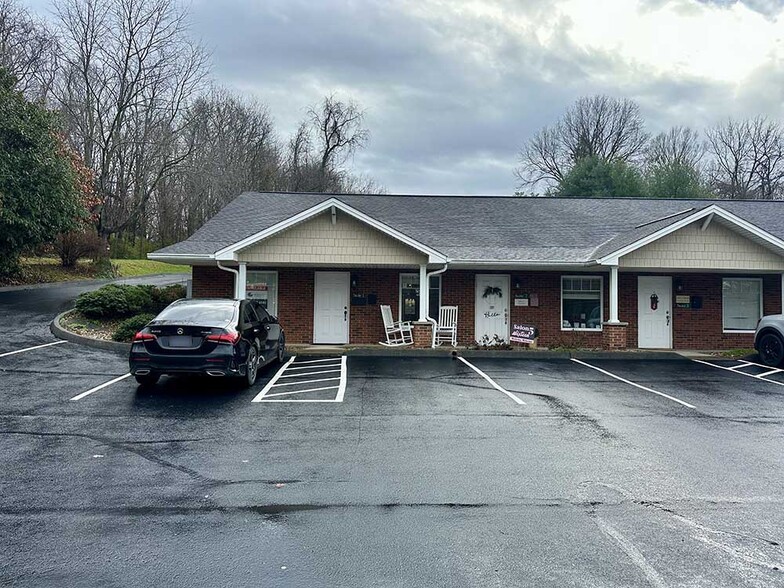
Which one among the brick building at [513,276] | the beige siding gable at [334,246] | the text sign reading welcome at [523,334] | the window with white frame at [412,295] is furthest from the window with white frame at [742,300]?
the beige siding gable at [334,246]

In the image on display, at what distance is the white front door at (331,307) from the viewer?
15.9 meters

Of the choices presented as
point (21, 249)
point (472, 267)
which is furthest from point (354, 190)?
point (472, 267)

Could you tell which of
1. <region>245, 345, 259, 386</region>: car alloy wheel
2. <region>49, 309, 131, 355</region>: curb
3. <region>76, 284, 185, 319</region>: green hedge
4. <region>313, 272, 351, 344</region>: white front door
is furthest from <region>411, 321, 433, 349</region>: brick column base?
<region>76, 284, 185, 319</region>: green hedge

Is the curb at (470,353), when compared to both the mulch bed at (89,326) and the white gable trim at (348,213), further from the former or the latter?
the white gable trim at (348,213)

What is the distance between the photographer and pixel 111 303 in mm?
15461

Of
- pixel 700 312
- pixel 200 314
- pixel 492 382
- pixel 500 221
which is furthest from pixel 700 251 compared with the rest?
pixel 200 314

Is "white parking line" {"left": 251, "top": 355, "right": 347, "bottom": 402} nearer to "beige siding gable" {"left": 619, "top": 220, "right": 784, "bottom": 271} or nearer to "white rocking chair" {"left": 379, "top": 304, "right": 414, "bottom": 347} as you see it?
"white rocking chair" {"left": 379, "top": 304, "right": 414, "bottom": 347}

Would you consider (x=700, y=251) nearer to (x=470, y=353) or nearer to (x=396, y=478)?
(x=470, y=353)

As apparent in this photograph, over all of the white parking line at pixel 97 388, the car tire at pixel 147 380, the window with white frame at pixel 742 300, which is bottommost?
the white parking line at pixel 97 388

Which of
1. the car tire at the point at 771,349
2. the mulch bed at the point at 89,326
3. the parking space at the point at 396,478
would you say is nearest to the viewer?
the parking space at the point at 396,478

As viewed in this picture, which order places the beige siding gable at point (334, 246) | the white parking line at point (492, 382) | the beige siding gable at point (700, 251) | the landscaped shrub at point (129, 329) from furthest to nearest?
1. the beige siding gable at point (700, 251)
2. the beige siding gable at point (334, 246)
3. the landscaped shrub at point (129, 329)
4. the white parking line at point (492, 382)

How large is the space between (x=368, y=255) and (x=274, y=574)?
37.4ft

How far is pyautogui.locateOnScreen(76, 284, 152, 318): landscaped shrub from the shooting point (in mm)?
15469

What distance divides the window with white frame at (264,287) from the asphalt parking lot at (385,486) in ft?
21.8
